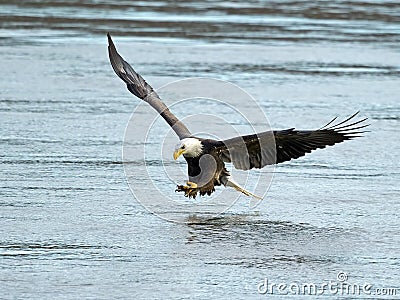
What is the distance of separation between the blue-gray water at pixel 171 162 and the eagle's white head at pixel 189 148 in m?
0.39

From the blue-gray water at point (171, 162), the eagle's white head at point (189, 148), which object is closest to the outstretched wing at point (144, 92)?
the eagle's white head at point (189, 148)

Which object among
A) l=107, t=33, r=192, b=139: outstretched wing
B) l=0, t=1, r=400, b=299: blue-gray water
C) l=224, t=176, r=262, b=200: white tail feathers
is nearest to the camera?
l=0, t=1, r=400, b=299: blue-gray water

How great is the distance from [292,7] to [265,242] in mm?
13416

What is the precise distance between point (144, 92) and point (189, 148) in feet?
4.66

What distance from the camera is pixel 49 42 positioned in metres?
13.9

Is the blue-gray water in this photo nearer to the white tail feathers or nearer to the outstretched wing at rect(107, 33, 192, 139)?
the white tail feathers

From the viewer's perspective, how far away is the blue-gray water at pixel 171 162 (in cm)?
542

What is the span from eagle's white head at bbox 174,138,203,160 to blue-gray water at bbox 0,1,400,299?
386mm

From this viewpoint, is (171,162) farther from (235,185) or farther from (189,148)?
(189,148)

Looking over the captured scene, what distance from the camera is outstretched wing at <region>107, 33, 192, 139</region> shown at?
713cm

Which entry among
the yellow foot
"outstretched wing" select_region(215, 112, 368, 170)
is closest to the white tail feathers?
"outstretched wing" select_region(215, 112, 368, 170)

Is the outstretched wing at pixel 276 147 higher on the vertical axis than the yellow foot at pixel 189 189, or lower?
higher

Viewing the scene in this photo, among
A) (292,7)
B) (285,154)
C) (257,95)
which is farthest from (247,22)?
(285,154)

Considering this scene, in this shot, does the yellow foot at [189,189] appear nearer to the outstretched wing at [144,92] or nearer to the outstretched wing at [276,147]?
the outstretched wing at [276,147]
